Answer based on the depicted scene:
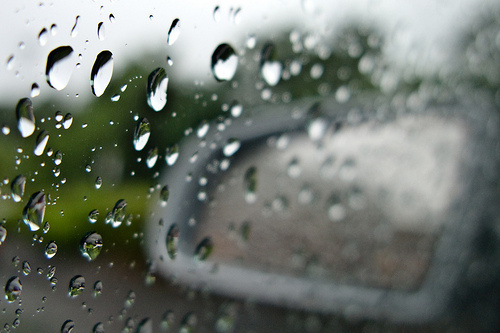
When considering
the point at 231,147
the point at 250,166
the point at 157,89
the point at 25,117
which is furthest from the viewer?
the point at 250,166

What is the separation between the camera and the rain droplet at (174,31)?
19.3 inches

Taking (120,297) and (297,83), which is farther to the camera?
(297,83)

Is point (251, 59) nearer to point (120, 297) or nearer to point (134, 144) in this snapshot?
point (134, 144)

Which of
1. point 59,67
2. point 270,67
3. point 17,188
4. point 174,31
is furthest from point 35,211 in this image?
point 270,67

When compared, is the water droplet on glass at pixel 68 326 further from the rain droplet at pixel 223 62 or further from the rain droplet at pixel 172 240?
the rain droplet at pixel 223 62

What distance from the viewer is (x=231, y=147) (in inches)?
25.1

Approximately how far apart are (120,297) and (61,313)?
71 millimetres

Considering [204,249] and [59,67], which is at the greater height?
[59,67]

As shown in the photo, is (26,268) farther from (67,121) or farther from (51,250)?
(67,121)

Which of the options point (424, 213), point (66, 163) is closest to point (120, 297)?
point (66, 163)

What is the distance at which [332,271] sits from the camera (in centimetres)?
99

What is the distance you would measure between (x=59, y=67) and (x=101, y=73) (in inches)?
1.6

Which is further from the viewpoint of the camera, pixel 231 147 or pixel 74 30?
pixel 231 147

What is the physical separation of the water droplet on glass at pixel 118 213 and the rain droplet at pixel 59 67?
0.14 m
